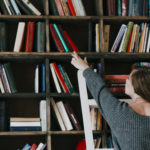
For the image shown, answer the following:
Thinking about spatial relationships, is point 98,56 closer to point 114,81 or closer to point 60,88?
point 114,81

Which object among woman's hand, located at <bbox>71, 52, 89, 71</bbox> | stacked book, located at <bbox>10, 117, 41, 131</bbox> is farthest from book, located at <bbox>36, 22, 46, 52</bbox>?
stacked book, located at <bbox>10, 117, 41, 131</bbox>

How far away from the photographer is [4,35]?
2.44 metres

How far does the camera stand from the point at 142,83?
5.49 feet

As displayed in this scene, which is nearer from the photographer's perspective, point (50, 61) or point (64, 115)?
point (64, 115)

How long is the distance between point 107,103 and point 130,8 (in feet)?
3.94

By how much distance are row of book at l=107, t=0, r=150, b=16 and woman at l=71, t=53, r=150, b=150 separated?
37.3 inches

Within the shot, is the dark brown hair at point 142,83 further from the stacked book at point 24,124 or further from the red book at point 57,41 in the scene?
the stacked book at point 24,124

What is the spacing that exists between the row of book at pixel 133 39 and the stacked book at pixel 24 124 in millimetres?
914

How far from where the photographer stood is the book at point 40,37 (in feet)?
8.02

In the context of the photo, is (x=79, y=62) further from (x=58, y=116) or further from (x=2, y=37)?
(x=2, y=37)

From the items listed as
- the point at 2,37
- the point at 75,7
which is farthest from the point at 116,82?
the point at 2,37

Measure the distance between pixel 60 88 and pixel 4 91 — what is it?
1.55ft

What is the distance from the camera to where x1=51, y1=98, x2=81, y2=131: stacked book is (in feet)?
7.93

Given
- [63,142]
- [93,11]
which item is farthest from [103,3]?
[63,142]
